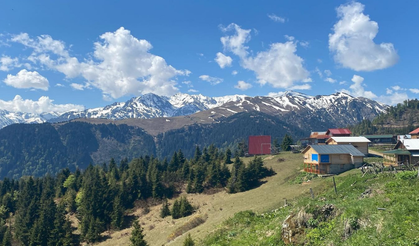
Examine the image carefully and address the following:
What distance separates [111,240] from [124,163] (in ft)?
165

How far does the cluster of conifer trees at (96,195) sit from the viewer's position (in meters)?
55.6

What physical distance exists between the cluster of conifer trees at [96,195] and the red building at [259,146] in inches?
612

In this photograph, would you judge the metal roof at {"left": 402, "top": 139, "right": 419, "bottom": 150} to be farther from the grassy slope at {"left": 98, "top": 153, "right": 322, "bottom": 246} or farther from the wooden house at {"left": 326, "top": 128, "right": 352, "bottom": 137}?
the wooden house at {"left": 326, "top": 128, "right": 352, "bottom": 137}

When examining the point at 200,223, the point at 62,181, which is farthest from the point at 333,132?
the point at 62,181

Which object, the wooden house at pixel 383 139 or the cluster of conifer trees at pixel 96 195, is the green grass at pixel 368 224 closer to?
the cluster of conifer trees at pixel 96 195

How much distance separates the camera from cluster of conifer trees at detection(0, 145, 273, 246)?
5562 cm

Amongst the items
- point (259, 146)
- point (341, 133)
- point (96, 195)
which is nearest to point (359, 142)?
point (341, 133)

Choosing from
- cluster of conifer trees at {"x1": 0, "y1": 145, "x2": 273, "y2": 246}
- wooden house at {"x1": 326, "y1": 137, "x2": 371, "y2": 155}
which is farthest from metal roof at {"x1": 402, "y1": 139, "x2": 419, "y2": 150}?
cluster of conifer trees at {"x1": 0, "y1": 145, "x2": 273, "y2": 246}

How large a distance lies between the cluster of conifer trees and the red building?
15.6 m

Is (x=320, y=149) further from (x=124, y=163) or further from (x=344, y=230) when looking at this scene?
(x=124, y=163)

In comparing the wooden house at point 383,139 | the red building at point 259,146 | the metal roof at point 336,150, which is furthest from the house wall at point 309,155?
the wooden house at point 383,139

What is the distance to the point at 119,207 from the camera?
60125mm

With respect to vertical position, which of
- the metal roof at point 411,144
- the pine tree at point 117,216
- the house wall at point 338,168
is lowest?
the pine tree at point 117,216

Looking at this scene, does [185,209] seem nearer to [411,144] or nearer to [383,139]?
[411,144]
